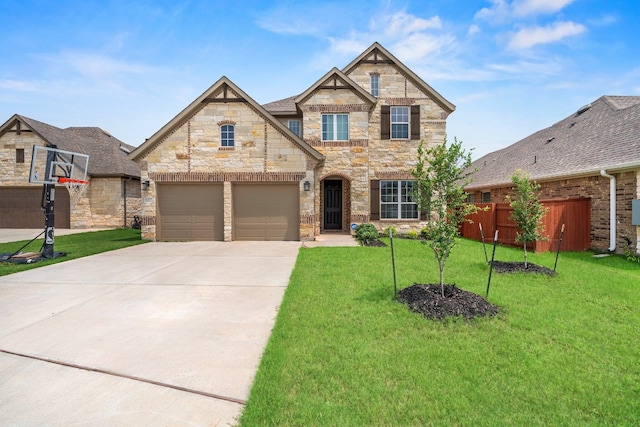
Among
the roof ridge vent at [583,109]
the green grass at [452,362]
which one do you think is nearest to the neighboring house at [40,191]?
the green grass at [452,362]

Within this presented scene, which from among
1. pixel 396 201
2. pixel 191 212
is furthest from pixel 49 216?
pixel 396 201

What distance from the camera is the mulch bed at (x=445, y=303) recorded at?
4.89 m

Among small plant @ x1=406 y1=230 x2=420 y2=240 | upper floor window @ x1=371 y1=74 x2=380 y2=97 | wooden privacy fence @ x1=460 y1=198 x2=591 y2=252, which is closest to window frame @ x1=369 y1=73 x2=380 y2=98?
upper floor window @ x1=371 y1=74 x2=380 y2=97

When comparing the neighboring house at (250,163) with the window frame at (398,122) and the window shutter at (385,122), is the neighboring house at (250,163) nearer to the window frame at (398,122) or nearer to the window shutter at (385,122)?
the window shutter at (385,122)

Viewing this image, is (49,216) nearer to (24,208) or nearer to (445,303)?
(445,303)

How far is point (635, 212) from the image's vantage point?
989cm

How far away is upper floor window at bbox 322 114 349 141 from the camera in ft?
50.4

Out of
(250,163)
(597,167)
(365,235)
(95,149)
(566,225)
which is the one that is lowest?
(365,235)

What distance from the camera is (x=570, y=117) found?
1892 centimetres

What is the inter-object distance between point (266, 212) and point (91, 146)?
18134 millimetres

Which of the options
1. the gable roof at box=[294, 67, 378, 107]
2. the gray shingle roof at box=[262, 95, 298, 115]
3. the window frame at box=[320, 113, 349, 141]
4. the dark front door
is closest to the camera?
the gable roof at box=[294, 67, 378, 107]

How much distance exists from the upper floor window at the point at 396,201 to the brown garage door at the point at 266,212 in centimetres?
452

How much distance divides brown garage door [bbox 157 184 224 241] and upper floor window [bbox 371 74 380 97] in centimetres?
884

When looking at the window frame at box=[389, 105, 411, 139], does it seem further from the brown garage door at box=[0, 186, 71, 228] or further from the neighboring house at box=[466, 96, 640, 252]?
the brown garage door at box=[0, 186, 71, 228]
